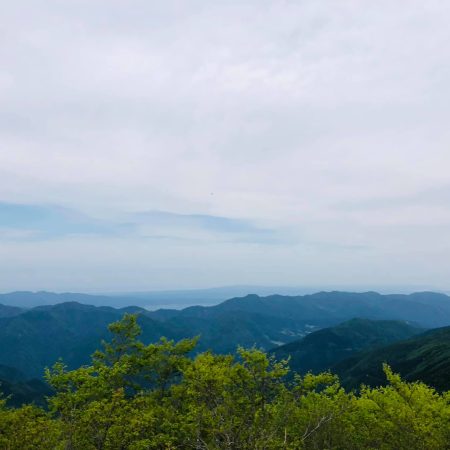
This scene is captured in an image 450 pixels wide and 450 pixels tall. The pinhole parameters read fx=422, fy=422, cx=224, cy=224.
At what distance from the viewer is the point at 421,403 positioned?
113ft

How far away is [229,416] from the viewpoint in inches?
1179

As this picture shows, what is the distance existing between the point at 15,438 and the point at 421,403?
3105 cm

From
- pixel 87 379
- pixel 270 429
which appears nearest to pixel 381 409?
pixel 270 429

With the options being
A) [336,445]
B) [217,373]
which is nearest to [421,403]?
[336,445]

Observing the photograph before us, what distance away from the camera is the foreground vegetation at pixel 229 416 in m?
29.2

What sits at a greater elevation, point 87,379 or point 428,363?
point 87,379

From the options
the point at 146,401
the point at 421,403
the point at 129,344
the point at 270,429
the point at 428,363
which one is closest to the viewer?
the point at 270,429

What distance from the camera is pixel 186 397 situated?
130ft

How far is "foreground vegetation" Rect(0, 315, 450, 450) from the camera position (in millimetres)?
29156

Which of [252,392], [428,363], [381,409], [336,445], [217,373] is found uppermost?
[217,373]

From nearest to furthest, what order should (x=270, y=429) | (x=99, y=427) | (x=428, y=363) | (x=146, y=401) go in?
(x=270, y=429)
(x=99, y=427)
(x=146, y=401)
(x=428, y=363)

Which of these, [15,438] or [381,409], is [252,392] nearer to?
[381,409]

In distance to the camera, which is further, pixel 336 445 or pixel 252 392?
pixel 336 445

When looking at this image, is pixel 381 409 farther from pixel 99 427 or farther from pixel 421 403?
pixel 99 427
